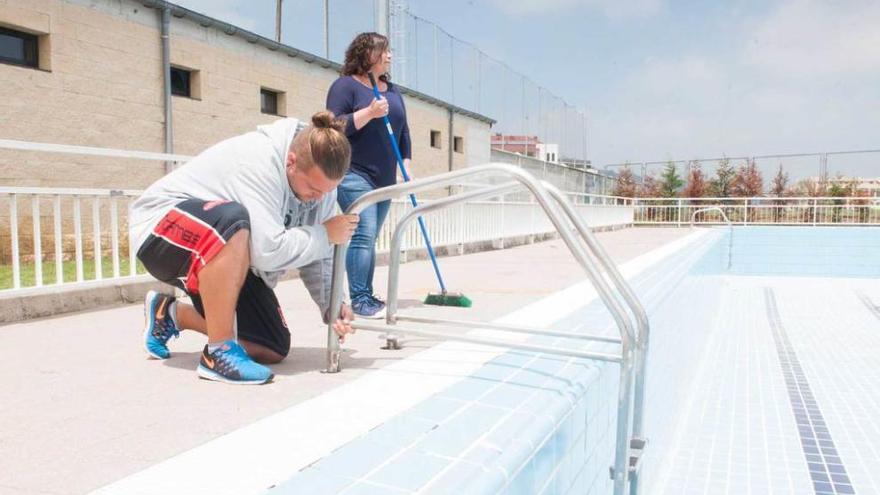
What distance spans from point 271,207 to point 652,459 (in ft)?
6.71

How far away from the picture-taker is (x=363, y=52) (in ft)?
10.8

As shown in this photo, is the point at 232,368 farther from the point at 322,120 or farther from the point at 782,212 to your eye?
the point at 782,212

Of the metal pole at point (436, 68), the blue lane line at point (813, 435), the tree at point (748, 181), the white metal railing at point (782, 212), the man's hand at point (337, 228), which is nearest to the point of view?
the man's hand at point (337, 228)

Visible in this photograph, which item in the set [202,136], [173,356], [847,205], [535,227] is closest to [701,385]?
[173,356]

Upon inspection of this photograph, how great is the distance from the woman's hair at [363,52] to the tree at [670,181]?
29.5 metres

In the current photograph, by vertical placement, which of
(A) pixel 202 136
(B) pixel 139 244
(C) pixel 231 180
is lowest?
(B) pixel 139 244

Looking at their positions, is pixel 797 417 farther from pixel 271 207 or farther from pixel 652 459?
pixel 271 207

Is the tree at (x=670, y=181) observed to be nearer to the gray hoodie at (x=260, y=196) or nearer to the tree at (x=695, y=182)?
the tree at (x=695, y=182)

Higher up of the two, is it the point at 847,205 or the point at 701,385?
the point at 847,205

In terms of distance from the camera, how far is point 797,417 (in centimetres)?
383

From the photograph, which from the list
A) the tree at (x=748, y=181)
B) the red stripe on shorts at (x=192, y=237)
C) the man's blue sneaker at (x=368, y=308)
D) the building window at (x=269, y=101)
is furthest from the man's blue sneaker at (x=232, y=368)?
the tree at (x=748, y=181)

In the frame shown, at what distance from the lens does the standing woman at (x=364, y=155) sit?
10.5 feet

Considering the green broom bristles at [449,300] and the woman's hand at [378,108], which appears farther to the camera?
the green broom bristles at [449,300]

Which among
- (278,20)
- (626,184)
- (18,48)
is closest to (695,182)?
(626,184)
